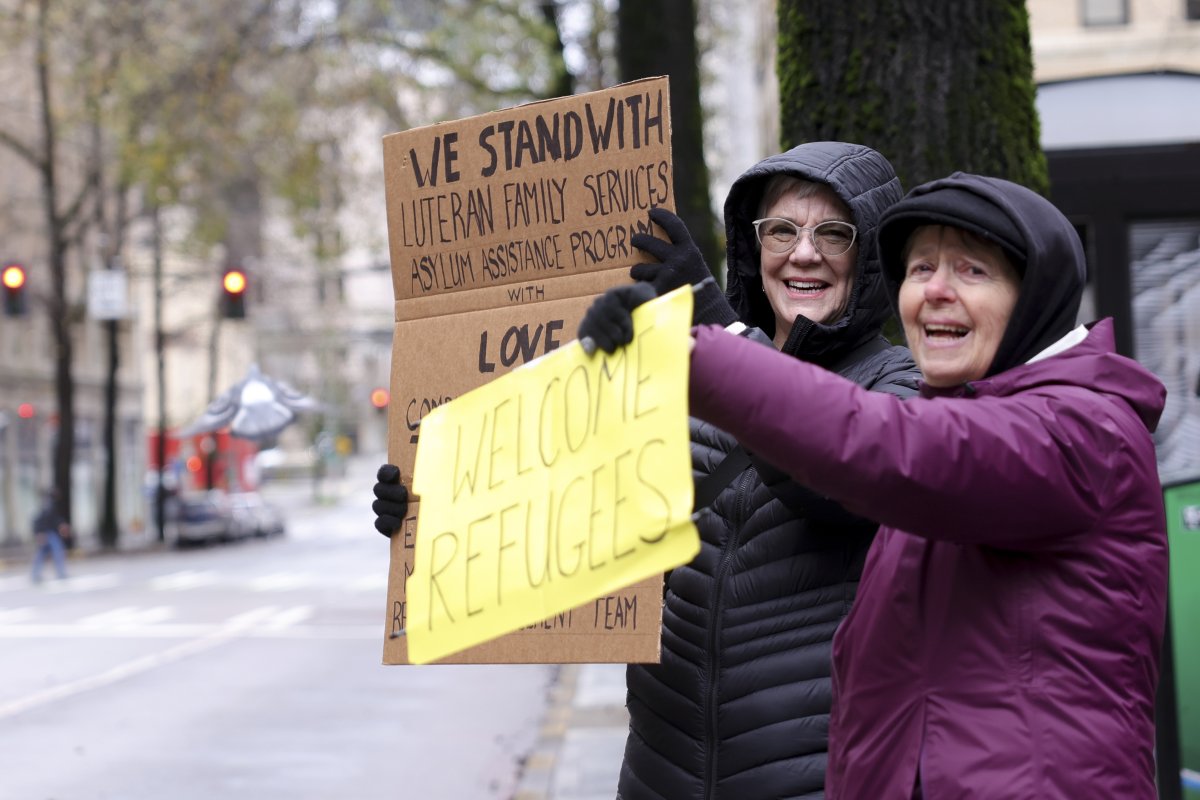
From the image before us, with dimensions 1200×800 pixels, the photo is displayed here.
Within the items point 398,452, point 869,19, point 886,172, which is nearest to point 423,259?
point 398,452

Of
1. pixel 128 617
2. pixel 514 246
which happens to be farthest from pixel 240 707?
pixel 514 246

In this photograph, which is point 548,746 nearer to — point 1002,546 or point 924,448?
point 1002,546

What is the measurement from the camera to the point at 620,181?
288cm

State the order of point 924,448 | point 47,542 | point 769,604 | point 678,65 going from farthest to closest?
point 47,542 < point 678,65 < point 769,604 < point 924,448

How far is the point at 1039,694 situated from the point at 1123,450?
319mm

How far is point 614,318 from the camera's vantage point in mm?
2148

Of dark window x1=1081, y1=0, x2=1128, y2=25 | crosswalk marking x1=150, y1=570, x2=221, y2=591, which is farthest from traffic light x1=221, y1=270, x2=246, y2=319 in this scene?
dark window x1=1081, y1=0, x2=1128, y2=25

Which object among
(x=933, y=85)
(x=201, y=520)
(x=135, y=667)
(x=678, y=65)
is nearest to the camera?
(x=933, y=85)

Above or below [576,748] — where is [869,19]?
above

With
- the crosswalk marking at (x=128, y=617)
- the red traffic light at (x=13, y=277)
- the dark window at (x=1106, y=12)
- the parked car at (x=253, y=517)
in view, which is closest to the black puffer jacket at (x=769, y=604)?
the dark window at (x=1106, y=12)

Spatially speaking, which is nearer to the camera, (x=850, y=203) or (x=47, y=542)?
(x=850, y=203)

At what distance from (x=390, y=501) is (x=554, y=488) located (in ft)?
2.88

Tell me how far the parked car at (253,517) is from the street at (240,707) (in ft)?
89.0

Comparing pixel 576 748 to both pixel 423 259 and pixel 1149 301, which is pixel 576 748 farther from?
pixel 423 259
